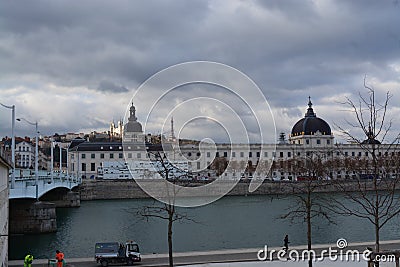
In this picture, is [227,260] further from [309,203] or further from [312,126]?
[312,126]

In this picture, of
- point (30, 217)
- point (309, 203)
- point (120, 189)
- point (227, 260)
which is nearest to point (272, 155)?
point (120, 189)

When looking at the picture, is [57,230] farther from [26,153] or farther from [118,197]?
[26,153]

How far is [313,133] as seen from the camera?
14938 cm

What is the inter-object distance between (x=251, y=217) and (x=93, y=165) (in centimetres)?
9006

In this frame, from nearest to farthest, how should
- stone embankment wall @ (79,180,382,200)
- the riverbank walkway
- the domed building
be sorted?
the riverbank walkway
stone embankment wall @ (79,180,382,200)
the domed building

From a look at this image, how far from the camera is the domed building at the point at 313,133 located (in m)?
149

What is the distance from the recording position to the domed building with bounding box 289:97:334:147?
149 metres

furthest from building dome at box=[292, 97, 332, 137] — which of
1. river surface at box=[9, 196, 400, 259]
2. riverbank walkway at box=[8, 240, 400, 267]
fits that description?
riverbank walkway at box=[8, 240, 400, 267]

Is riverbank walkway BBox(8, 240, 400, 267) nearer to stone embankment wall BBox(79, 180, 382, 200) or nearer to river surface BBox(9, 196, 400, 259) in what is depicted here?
river surface BBox(9, 196, 400, 259)

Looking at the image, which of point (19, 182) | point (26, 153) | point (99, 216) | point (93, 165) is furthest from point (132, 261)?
point (26, 153)

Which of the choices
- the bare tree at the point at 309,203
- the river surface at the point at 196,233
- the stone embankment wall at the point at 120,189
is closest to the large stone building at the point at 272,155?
the stone embankment wall at the point at 120,189

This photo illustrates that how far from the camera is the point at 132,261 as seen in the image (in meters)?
24.9

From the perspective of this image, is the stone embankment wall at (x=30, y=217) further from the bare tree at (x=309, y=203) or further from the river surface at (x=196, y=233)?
the bare tree at (x=309, y=203)

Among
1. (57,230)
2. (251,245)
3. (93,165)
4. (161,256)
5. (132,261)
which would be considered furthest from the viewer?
(93,165)
